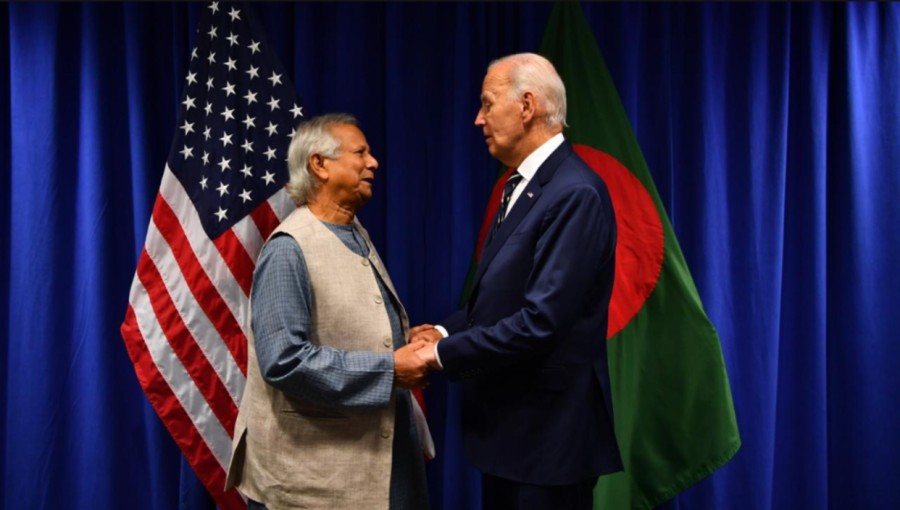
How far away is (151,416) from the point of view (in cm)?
254

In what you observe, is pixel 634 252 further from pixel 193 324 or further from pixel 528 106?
pixel 193 324

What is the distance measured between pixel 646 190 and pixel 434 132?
0.79 m

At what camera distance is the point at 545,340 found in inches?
64.8

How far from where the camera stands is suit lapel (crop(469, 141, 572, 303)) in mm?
1758

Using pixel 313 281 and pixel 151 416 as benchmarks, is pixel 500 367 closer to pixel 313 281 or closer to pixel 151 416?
pixel 313 281

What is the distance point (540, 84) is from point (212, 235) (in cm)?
119

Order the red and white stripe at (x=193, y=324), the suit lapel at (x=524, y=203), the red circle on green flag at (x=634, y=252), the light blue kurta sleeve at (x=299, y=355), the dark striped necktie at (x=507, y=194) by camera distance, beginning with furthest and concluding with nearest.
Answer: the red circle on green flag at (x=634, y=252) < the red and white stripe at (x=193, y=324) < the dark striped necktie at (x=507, y=194) < the suit lapel at (x=524, y=203) < the light blue kurta sleeve at (x=299, y=355)

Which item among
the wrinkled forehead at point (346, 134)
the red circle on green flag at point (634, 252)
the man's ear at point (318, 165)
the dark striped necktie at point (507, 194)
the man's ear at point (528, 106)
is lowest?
the red circle on green flag at point (634, 252)

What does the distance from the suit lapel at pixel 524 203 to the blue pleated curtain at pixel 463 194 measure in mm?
802

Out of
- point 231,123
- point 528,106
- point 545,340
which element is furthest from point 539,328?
point 231,123

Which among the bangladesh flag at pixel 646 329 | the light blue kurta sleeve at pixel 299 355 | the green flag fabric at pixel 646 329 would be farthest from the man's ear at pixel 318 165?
the green flag fabric at pixel 646 329

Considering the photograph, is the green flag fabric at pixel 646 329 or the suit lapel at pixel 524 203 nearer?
the suit lapel at pixel 524 203

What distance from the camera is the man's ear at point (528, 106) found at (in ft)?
5.96

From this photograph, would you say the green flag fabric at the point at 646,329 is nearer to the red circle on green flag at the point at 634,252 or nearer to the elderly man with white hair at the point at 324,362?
the red circle on green flag at the point at 634,252
